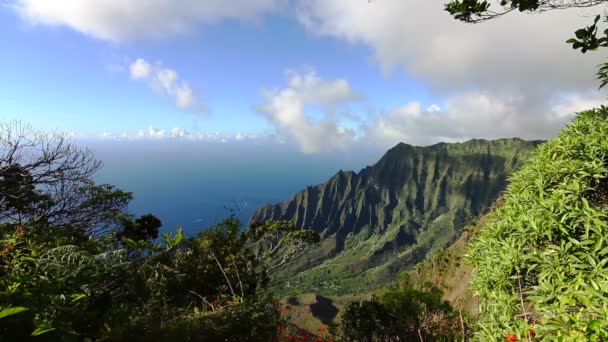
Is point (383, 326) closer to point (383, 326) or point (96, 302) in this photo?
point (383, 326)

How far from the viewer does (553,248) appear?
12.1 ft

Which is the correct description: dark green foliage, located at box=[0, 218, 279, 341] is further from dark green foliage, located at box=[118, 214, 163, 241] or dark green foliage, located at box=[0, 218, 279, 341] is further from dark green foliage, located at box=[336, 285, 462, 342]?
dark green foliage, located at box=[118, 214, 163, 241]

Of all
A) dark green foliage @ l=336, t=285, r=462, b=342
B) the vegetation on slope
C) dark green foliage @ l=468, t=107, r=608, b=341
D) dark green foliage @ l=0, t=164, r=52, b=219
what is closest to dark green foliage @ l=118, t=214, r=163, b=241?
the vegetation on slope

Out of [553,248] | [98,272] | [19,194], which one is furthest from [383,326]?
[19,194]

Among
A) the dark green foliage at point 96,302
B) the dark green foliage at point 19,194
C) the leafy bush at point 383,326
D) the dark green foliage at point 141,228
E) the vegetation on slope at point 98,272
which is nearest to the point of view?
the dark green foliage at point 96,302

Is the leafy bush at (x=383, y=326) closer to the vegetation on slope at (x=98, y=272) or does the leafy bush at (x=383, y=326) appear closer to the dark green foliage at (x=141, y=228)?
the vegetation on slope at (x=98, y=272)

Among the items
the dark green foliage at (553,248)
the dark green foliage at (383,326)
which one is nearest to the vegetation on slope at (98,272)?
the dark green foliage at (383,326)

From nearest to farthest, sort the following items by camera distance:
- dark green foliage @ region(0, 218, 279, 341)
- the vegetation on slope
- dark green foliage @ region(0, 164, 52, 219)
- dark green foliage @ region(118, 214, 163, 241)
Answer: dark green foliage @ region(0, 218, 279, 341), the vegetation on slope, dark green foliage @ region(0, 164, 52, 219), dark green foliage @ region(118, 214, 163, 241)

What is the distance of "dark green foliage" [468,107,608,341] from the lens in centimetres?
306

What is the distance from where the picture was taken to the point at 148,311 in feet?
18.7

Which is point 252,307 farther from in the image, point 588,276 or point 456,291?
point 456,291

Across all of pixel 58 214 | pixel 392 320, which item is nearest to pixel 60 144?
pixel 58 214

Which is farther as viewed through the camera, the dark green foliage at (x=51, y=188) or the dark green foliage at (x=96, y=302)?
the dark green foliage at (x=51, y=188)

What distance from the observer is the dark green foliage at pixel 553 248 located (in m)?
3.06
